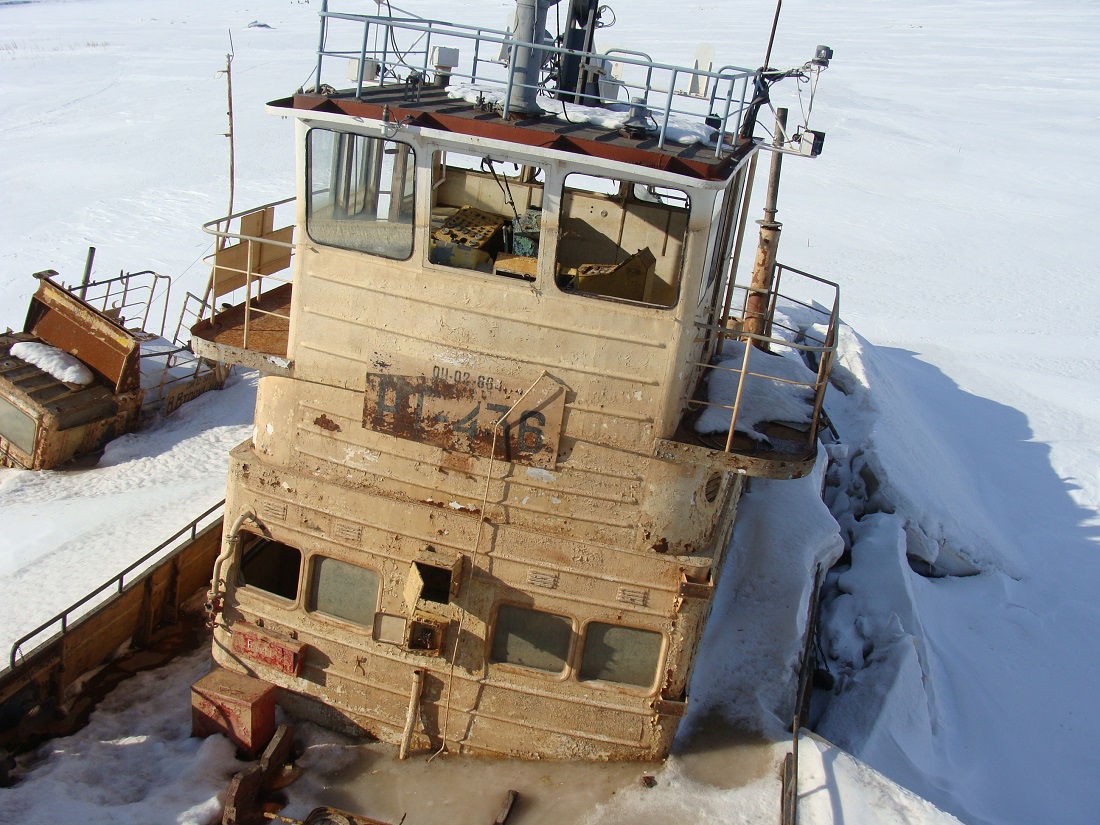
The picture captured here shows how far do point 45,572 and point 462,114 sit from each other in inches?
326

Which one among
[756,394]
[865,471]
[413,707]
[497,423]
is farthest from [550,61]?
[865,471]

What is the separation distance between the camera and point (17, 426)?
45.5 feet

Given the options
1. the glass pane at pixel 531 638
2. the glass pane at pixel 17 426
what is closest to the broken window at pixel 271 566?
the glass pane at pixel 531 638

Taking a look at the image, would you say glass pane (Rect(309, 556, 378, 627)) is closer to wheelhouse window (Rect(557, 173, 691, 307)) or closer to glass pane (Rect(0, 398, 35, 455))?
wheelhouse window (Rect(557, 173, 691, 307))

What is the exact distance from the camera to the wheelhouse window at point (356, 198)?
738 centimetres

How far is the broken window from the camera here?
973 cm

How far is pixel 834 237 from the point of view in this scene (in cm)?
3097

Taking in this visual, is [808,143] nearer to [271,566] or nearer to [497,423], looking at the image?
[497,423]

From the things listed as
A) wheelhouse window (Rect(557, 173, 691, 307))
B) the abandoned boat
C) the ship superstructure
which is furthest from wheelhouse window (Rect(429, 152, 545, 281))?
the abandoned boat

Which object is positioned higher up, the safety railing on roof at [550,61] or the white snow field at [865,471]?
the safety railing on roof at [550,61]

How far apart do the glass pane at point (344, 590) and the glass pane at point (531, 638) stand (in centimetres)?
112

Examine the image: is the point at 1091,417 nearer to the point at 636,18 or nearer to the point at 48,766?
the point at 48,766

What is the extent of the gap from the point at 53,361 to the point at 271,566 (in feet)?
21.3

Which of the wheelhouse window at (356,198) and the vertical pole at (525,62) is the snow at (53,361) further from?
the vertical pole at (525,62)
